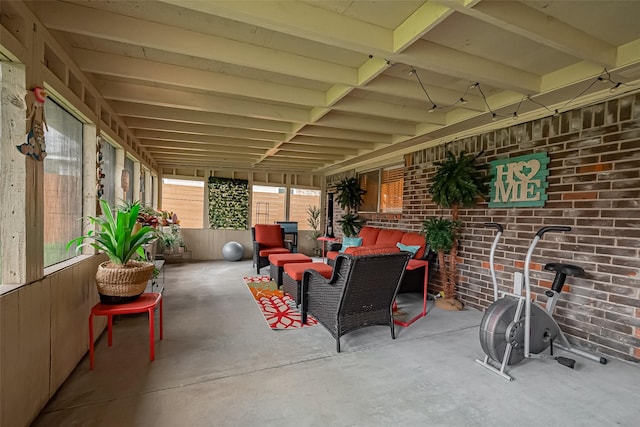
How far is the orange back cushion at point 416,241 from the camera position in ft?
14.5

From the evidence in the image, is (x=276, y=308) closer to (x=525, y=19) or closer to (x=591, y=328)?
(x=591, y=328)

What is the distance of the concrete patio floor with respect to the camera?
5.94 ft

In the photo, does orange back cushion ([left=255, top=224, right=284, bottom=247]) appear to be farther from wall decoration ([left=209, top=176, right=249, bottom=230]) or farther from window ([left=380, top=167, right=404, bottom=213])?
window ([left=380, top=167, right=404, bottom=213])

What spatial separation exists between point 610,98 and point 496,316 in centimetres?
234

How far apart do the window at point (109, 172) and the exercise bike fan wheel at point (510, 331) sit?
4.33 m

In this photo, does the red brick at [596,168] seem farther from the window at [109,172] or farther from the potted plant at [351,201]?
the window at [109,172]

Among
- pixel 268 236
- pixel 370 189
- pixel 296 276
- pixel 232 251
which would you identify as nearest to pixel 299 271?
pixel 296 276

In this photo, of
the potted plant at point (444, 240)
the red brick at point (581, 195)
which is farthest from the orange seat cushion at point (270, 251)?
the red brick at point (581, 195)

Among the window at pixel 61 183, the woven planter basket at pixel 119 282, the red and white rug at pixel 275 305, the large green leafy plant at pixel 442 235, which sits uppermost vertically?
the window at pixel 61 183

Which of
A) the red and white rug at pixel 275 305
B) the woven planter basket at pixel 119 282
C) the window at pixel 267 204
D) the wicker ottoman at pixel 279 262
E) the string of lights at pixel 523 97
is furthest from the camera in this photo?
the window at pixel 267 204

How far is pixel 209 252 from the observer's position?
7574mm

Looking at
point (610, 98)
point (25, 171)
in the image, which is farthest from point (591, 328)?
point (25, 171)

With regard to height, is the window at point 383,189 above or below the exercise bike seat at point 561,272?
above

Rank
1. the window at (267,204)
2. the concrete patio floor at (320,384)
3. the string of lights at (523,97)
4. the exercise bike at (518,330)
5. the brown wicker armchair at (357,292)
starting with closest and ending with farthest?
the concrete patio floor at (320,384), the exercise bike at (518,330), the string of lights at (523,97), the brown wicker armchair at (357,292), the window at (267,204)
